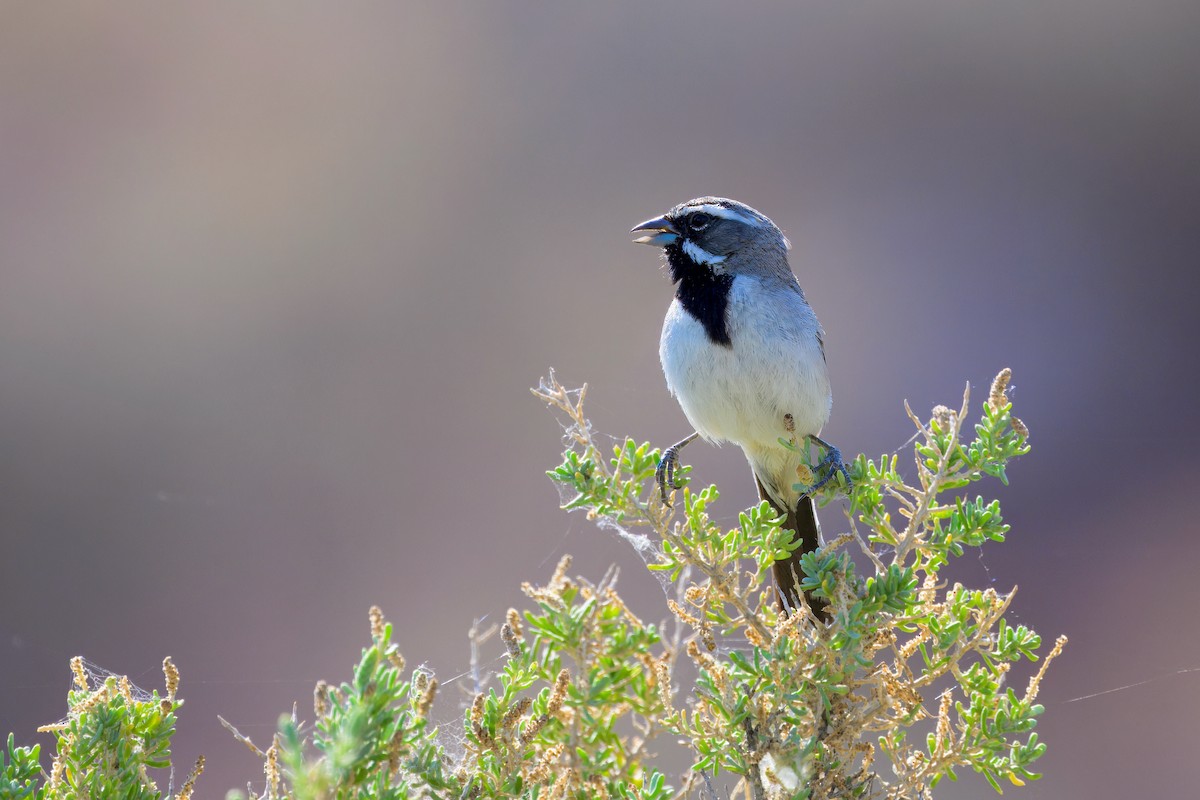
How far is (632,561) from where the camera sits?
640 centimetres

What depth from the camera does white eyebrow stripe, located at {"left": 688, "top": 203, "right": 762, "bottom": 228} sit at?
124 inches

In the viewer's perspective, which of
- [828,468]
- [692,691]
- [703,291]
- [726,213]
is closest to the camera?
[692,691]

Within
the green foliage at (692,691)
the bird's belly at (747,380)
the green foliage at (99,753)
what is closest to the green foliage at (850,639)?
the green foliage at (692,691)

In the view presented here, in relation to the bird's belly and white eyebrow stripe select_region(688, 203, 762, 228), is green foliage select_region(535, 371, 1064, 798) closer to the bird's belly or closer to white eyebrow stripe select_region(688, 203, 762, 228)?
the bird's belly

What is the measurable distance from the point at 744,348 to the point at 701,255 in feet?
1.24

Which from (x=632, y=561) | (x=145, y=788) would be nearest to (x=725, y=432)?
(x=145, y=788)

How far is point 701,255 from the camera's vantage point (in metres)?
3.14

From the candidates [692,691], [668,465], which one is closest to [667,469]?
[668,465]

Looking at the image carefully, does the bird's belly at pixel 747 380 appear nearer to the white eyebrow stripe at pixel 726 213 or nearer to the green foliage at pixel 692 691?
the white eyebrow stripe at pixel 726 213

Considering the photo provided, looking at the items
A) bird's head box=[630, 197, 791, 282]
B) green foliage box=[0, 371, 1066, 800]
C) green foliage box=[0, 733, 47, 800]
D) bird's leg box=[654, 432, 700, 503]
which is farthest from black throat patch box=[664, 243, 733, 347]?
green foliage box=[0, 733, 47, 800]

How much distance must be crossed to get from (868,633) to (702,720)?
313 millimetres

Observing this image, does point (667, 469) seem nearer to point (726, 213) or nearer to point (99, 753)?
point (726, 213)

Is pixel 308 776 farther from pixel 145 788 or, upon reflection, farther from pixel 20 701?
pixel 20 701

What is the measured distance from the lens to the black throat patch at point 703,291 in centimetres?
296
